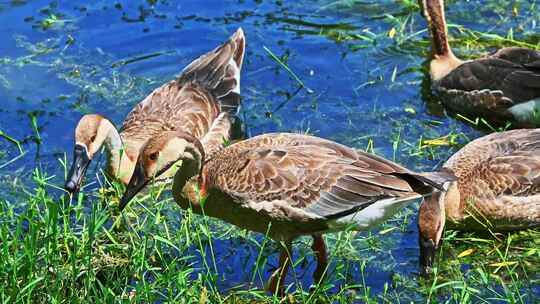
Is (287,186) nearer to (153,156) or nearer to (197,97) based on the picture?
(153,156)

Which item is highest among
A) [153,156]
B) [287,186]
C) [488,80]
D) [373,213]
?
[153,156]

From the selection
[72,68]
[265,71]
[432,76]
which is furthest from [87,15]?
[432,76]

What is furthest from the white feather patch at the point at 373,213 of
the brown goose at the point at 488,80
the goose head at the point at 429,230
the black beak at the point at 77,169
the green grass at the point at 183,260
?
the brown goose at the point at 488,80

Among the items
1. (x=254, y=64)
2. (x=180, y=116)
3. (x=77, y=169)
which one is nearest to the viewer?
(x=77, y=169)

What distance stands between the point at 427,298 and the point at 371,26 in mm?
4885

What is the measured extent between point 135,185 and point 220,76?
3.07 meters

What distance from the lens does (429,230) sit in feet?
24.8

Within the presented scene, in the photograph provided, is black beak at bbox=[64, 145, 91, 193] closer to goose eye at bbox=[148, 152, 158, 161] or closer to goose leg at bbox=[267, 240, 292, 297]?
goose eye at bbox=[148, 152, 158, 161]

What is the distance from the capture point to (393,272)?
7.65 meters

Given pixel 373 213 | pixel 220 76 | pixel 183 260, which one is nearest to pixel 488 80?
pixel 220 76

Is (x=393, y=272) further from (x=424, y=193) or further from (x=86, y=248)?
(x=86, y=248)

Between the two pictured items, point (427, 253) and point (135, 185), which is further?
point (427, 253)

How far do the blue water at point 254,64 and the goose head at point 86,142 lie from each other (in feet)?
1.88

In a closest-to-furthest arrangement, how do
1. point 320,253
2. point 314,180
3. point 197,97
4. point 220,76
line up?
point 314,180, point 320,253, point 197,97, point 220,76
